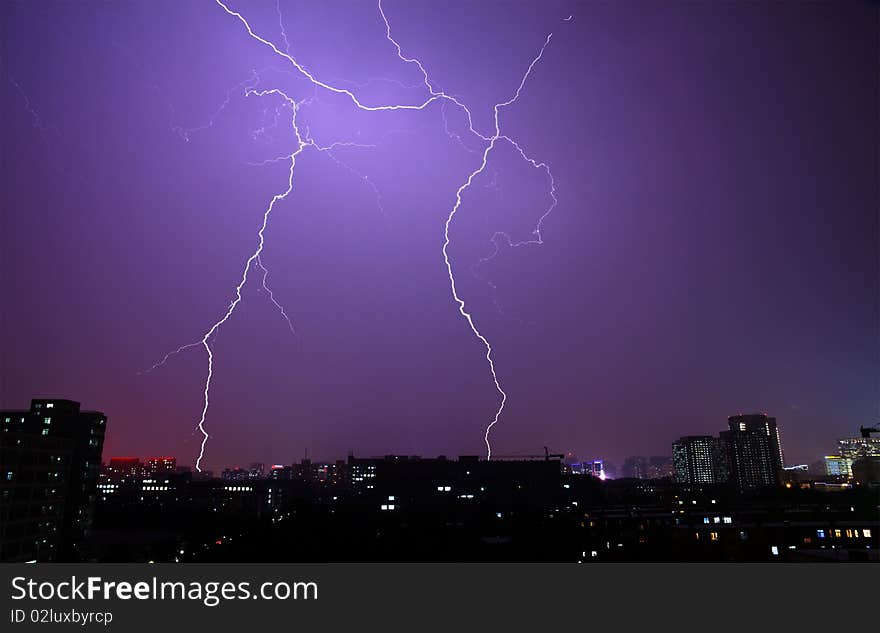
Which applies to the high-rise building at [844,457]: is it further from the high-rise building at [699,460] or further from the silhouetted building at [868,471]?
the silhouetted building at [868,471]

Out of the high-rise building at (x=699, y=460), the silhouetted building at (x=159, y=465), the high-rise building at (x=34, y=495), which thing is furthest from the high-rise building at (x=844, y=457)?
the silhouetted building at (x=159, y=465)

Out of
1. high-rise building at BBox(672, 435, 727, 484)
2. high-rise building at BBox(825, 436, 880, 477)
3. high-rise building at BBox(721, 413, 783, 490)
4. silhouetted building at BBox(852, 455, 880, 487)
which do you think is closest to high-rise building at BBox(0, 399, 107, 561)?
silhouetted building at BBox(852, 455, 880, 487)

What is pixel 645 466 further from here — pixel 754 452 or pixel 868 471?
pixel 868 471

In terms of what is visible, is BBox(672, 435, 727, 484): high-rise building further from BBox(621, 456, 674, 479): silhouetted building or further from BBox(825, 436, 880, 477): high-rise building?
BBox(621, 456, 674, 479): silhouetted building

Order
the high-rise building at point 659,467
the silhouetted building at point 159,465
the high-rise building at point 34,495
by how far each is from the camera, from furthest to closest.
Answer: the high-rise building at point 659,467 → the silhouetted building at point 159,465 → the high-rise building at point 34,495

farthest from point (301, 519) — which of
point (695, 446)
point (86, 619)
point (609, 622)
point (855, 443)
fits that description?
point (855, 443)

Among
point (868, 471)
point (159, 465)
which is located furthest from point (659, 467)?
Answer: point (159, 465)

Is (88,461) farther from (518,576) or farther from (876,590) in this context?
(876,590)
